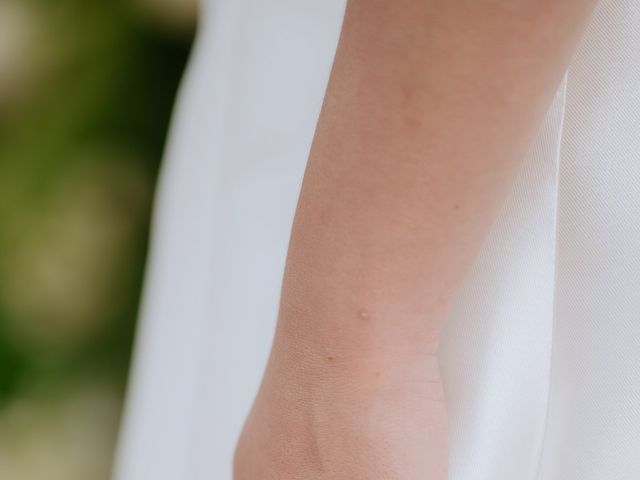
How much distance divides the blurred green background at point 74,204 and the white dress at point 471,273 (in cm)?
58

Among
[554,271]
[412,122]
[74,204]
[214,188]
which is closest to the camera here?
[412,122]

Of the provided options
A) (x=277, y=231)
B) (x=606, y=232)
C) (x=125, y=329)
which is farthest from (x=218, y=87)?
(x=125, y=329)

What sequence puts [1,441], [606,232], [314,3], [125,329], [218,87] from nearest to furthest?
[606,232] < [314,3] < [218,87] < [1,441] < [125,329]

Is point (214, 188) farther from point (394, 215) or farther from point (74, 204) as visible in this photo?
point (74, 204)

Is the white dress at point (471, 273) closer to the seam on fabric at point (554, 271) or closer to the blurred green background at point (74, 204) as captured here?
the seam on fabric at point (554, 271)

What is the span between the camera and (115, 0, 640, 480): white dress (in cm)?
47

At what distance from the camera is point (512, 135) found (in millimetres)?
378

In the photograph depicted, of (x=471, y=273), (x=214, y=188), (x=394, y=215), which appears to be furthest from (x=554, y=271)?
(x=214, y=188)

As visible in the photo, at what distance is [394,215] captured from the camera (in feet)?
1.31

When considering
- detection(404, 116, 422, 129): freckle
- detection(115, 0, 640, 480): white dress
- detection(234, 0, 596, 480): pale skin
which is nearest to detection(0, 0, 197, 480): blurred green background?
detection(115, 0, 640, 480): white dress

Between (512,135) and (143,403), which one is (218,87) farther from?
(512,135)

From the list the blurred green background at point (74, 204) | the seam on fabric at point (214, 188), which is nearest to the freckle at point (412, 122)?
the seam on fabric at point (214, 188)

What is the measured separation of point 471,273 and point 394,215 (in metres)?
0.13

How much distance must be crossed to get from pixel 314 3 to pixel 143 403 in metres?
0.38
